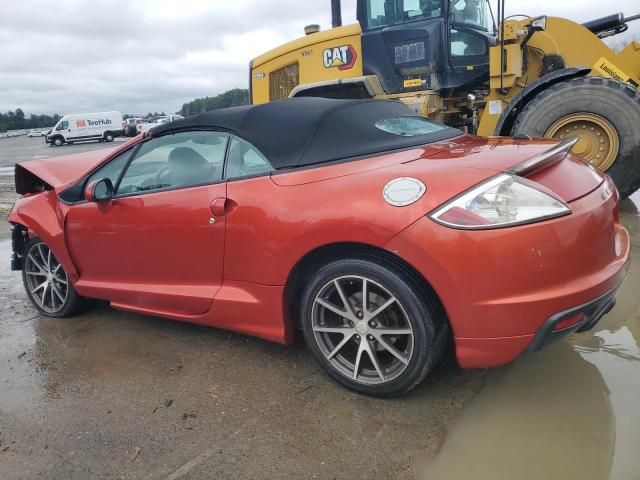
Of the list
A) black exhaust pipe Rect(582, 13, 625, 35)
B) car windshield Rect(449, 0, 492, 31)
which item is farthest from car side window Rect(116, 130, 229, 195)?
black exhaust pipe Rect(582, 13, 625, 35)

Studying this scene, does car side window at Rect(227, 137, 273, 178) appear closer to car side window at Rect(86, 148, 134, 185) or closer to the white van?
car side window at Rect(86, 148, 134, 185)

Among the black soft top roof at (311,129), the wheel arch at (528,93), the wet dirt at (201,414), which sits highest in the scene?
the wheel arch at (528,93)

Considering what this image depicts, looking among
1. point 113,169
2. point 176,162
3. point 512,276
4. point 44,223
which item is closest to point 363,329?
point 512,276

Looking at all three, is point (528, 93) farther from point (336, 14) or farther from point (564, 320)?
point (564, 320)

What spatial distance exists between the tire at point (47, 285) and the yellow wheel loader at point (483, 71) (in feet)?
14.3

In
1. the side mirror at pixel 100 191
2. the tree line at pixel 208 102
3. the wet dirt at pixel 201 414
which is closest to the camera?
the wet dirt at pixel 201 414

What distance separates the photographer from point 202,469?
2201 mm

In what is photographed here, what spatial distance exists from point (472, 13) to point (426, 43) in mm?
897

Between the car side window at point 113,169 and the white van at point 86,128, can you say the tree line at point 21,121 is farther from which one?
the car side window at point 113,169

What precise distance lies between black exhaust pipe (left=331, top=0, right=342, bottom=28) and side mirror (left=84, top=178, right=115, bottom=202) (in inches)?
205

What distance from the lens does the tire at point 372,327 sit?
2326mm

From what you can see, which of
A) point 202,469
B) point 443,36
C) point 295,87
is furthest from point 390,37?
point 202,469

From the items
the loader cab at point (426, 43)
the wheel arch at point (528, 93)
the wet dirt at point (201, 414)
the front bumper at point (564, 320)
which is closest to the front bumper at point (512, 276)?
the front bumper at point (564, 320)

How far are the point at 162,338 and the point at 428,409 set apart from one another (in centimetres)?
190
